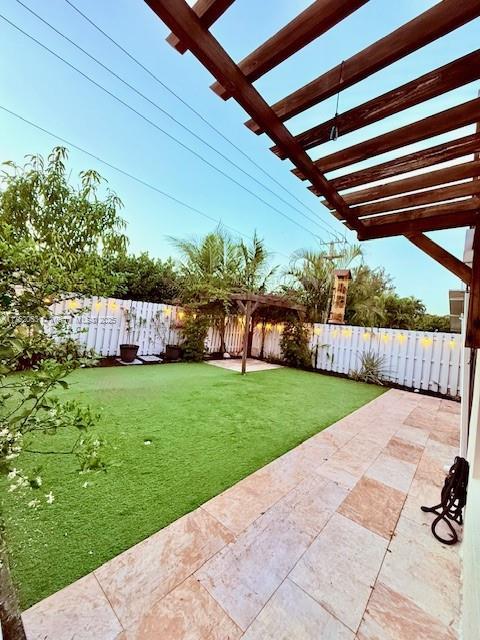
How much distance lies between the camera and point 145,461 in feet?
7.69

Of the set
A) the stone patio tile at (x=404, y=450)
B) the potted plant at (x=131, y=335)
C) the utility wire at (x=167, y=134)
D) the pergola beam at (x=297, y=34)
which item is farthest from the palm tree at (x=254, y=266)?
the pergola beam at (x=297, y=34)

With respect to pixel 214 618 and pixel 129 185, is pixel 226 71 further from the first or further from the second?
pixel 129 185

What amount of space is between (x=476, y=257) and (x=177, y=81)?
8.66 m

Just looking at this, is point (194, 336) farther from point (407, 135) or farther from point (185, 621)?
point (407, 135)

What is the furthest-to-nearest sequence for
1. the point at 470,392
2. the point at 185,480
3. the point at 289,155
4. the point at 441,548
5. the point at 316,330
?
1. the point at 316,330
2. the point at 470,392
3. the point at 185,480
4. the point at 441,548
5. the point at 289,155

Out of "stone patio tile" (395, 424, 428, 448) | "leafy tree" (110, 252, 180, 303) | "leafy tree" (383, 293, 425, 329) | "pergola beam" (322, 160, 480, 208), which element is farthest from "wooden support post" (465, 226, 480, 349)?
"leafy tree" (383, 293, 425, 329)

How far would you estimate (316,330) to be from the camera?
8.35 metres

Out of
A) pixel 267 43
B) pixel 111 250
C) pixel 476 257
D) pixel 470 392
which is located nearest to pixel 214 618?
pixel 267 43

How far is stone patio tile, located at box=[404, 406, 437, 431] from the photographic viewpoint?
3.96 m

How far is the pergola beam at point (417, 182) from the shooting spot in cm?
130

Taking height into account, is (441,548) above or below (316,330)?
below

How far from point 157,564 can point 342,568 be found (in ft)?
3.36

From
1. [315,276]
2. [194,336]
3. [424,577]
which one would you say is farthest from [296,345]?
[424,577]

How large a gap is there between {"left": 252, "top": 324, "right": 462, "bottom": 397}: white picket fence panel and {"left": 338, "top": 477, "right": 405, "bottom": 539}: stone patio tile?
5.24 m
